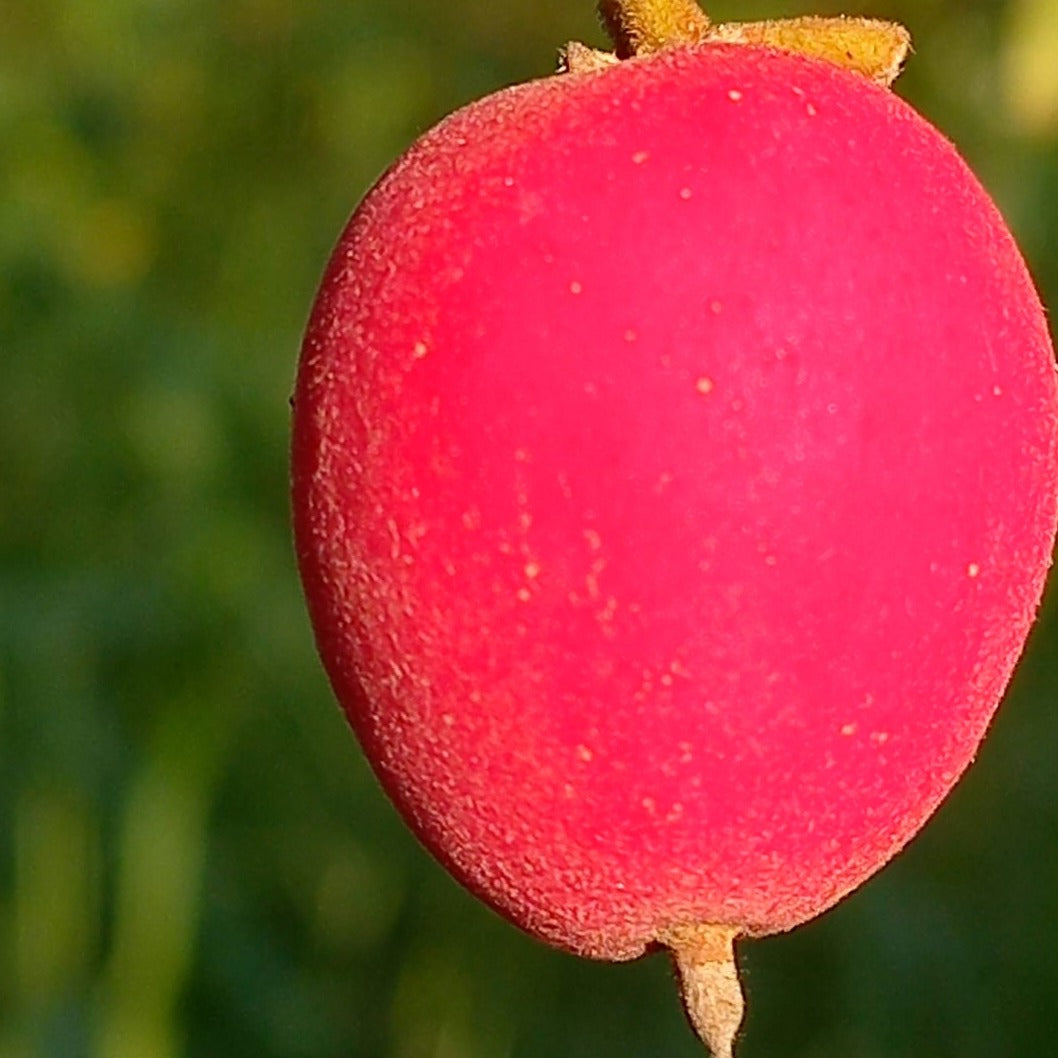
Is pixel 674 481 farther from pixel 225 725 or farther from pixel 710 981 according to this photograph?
pixel 225 725

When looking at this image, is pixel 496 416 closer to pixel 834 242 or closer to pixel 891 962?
pixel 834 242

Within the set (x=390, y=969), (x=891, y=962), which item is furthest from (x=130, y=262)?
(x=891, y=962)

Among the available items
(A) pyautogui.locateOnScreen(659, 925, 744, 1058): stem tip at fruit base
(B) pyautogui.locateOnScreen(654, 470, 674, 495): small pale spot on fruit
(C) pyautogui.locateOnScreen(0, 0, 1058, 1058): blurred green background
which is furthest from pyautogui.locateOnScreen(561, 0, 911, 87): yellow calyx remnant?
(C) pyautogui.locateOnScreen(0, 0, 1058, 1058): blurred green background

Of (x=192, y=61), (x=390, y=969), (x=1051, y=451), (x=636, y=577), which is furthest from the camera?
(x=192, y=61)

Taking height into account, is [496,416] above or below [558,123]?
below

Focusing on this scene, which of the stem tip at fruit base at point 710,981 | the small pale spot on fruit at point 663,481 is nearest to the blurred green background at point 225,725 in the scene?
the stem tip at fruit base at point 710,981

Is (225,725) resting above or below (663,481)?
below

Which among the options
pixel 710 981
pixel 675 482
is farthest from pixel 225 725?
pixel 675 482
